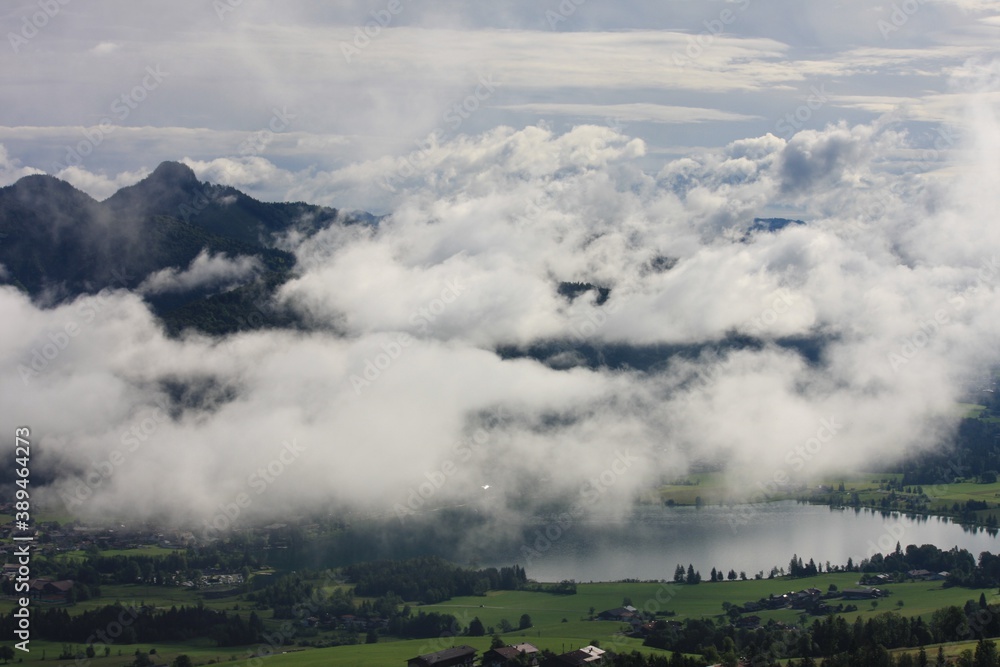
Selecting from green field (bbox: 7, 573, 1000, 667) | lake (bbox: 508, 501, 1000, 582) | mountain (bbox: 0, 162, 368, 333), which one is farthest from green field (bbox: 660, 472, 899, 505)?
mountain (bbox: 0, 162, 368, 333)

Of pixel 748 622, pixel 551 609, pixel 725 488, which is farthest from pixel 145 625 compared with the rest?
pixel 725 488

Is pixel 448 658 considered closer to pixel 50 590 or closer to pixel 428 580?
pixel 428 580

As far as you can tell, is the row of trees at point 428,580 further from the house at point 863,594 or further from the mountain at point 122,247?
the mountain at point 122,247

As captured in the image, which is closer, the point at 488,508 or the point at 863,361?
the point at 488,508

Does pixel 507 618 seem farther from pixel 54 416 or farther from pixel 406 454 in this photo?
pixel 54 416

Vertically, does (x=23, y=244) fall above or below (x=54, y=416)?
above

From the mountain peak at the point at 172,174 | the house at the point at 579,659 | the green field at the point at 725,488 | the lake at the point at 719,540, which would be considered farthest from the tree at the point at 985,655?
the mountain peak at the point at 172,174

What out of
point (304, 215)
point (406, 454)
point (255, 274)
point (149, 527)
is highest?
point (304, 215)

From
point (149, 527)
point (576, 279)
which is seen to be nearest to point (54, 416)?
point (149, 527)
